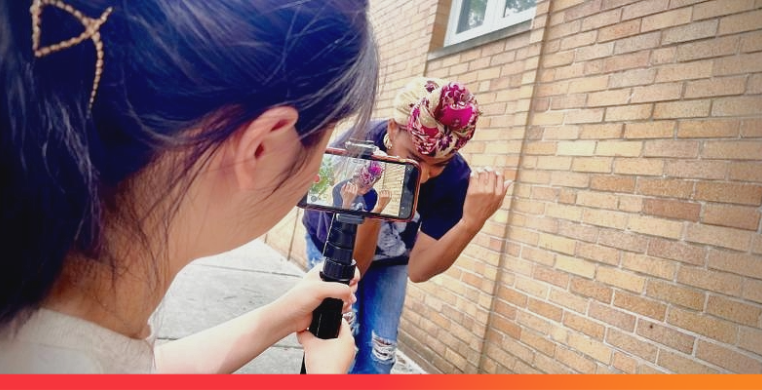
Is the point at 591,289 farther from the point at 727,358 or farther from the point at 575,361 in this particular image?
the point at 727,358

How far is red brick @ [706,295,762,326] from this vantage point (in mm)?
1822

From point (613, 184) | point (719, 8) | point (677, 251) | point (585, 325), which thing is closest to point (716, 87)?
point (719, 8)

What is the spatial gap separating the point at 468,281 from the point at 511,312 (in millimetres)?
402

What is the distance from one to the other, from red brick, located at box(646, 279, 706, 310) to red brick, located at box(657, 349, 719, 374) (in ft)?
0.66

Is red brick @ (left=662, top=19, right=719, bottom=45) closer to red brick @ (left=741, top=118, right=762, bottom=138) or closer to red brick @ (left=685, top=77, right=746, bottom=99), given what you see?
red brick @ (left=685, top=77, right=746, bottom=99)

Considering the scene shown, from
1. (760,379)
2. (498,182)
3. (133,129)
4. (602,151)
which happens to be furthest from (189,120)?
(602,151)

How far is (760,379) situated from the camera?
177 cm

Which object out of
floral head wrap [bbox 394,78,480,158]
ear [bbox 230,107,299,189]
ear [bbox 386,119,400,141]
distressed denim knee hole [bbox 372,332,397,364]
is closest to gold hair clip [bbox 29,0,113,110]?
ear [bbox 230,107,299,189]

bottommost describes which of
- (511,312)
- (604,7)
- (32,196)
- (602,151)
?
(511,312)

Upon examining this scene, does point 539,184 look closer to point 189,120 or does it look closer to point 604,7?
point 604,7

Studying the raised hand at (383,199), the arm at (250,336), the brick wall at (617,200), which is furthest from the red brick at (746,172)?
the arm at (250,336)

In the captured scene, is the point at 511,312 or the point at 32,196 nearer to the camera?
the point at 32,196

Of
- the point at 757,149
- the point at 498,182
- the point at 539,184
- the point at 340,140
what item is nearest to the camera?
the point at 340,140

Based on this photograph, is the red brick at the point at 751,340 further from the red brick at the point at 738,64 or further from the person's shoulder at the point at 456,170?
the person's shoulder at the point at 456,170
